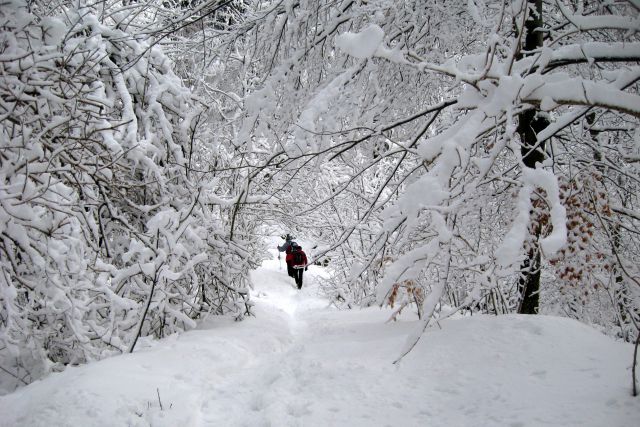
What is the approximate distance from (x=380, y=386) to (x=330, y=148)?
191 cm

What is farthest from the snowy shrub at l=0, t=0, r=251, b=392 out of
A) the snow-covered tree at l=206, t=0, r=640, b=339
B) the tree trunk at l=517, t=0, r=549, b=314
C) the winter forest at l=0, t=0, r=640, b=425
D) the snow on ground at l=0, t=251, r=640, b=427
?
the tree trunk at l=517, t=0, r=549, b=314

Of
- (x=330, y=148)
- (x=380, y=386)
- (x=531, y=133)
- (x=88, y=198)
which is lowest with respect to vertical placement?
(x=380, y=386)

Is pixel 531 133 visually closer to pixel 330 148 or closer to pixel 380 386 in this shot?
pixel 330 148

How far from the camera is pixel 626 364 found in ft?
9.51

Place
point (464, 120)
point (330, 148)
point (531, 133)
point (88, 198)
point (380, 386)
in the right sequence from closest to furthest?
1. point (464, 120)
2. point (330, 148)
3. point (380, 386)
4. point (88, 198)
5. point (531, 133)

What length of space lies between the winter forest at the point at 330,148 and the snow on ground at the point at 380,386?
0.35 meters

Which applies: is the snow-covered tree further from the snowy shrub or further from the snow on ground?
the snowy shrub

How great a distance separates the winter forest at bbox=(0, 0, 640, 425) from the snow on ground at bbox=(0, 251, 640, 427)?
350 millimetres

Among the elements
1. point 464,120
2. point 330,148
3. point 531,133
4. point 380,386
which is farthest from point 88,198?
point 531,133

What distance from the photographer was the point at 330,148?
2770mm

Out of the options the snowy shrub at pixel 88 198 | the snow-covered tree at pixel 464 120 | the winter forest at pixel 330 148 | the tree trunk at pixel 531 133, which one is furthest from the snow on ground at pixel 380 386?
the tree trunk at pixel 531 133

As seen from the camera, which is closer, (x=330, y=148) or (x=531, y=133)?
(x=330, y=148)

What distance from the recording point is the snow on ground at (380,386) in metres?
2.66

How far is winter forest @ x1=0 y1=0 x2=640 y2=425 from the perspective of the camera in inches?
81.6
